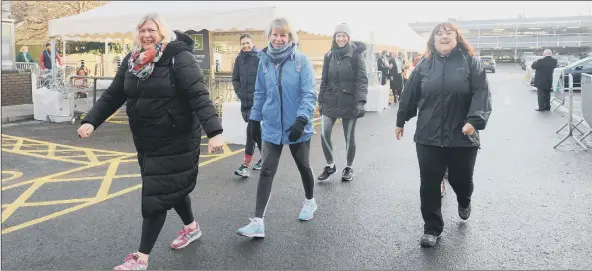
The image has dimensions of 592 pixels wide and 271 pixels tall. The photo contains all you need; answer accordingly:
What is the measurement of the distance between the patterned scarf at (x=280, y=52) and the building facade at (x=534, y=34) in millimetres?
2840

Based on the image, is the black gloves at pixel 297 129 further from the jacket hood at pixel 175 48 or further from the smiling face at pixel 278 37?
the jacket hood at pixel 175 48

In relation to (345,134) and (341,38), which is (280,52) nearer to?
(341,38)

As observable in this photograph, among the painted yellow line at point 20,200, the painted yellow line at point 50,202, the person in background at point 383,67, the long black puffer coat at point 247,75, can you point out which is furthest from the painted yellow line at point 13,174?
the person in background at point 383,67

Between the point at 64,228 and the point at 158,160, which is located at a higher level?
the point at 158,160

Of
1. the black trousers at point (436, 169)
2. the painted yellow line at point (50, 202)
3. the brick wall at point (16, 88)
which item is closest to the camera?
the black trousers at point (436, 169)

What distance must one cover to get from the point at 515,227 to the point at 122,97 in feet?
10.7

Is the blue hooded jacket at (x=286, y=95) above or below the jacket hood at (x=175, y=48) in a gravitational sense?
below

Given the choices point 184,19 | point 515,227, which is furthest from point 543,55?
point 515,227

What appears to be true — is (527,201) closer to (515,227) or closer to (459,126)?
(515,227)

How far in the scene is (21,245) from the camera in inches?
151

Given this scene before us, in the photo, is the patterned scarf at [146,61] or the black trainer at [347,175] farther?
the black trainer at [347,175]

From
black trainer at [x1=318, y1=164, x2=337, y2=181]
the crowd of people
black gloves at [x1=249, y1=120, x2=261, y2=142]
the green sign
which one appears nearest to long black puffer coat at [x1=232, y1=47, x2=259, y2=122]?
black gloves at [x1=249, y1=120, x2=261, y2=142]

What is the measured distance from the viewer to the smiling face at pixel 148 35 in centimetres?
323

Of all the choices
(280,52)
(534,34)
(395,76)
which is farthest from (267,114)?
(534,34)
